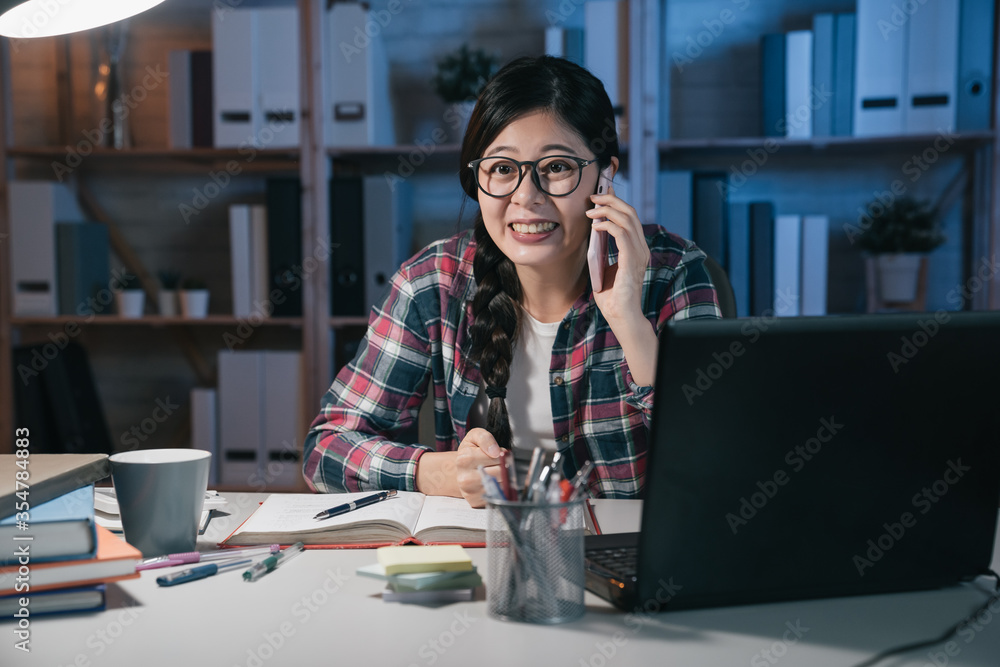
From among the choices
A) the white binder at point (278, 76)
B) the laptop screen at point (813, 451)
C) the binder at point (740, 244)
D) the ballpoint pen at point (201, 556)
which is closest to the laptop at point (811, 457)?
the laptop screen at point (813, 451)

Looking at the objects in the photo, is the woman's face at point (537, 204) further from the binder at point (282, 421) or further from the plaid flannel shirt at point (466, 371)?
the binder at point (282, 421)

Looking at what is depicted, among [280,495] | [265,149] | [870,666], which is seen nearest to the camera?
[870,666]

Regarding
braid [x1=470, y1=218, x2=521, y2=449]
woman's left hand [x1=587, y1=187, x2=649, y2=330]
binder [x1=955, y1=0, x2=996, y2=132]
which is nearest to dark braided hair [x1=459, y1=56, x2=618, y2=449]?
braid [x1=470, y1=218, x2=521, y2=449]

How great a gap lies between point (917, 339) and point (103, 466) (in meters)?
0.75

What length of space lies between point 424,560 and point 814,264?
73.7 inches

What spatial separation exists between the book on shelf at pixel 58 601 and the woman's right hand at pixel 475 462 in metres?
0.43

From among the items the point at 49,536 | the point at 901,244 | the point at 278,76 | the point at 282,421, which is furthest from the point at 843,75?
the point at 49,536

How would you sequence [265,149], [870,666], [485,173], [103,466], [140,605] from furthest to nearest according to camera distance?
[265,149] < [485,173] < [103,466] < [140,605] < [870,666]

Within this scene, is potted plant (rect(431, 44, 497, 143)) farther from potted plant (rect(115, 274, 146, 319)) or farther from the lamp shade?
the lamp shade

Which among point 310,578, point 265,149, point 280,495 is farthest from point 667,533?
point 265,149

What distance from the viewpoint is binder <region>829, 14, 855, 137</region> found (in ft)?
7.39

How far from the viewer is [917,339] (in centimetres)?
67

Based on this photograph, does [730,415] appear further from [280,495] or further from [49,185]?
[49,185]

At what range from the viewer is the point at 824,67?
227 cm
